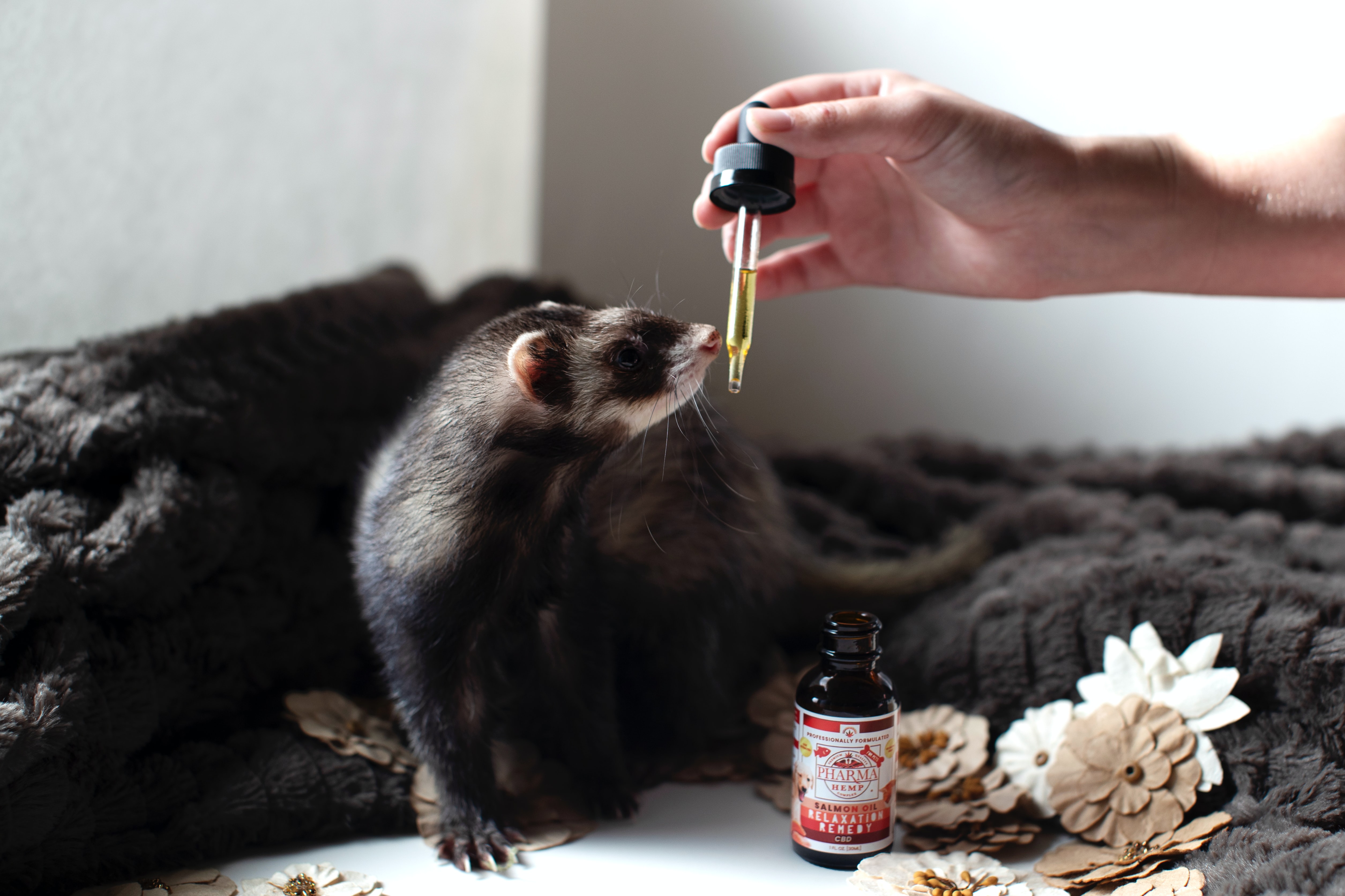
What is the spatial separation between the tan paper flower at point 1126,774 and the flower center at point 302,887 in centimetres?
59

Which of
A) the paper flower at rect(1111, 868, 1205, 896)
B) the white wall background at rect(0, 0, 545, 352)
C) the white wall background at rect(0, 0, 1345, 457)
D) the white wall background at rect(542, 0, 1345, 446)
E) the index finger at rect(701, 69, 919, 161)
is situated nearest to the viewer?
the paper flower at rect(1111, 868, 1205, 896)

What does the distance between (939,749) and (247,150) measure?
3.95ft

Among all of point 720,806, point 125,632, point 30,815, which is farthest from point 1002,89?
point 30,815

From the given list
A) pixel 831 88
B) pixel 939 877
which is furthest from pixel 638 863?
pixel 831 88

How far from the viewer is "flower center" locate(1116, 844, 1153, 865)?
0.76 m

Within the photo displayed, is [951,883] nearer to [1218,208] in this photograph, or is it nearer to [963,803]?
[963,803]

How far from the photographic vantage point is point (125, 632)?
83 centimetres

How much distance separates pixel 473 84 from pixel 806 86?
1.09 m

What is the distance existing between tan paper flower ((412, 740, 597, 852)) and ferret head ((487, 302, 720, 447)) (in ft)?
1.04

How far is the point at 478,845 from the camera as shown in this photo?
31.6 inches

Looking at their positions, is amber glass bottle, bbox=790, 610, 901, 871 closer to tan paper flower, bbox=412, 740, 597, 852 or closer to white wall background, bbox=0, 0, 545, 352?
tan paper flower, bbox=412, 740, 597, 852

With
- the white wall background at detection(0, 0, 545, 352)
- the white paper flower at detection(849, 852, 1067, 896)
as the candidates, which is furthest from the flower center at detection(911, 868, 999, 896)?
the white wall background at detection(0, 0, 545, 352)

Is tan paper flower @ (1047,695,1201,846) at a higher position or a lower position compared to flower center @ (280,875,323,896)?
higher

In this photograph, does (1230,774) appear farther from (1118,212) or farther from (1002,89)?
(1002,89)
